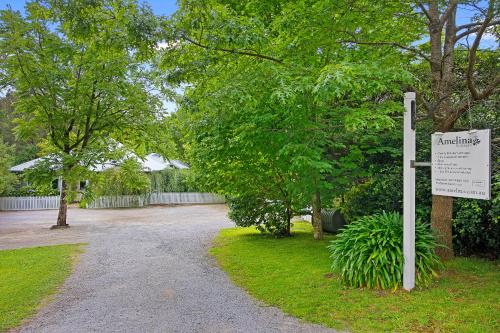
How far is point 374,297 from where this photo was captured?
16.6 feet

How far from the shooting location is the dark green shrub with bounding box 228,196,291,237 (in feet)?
37.6

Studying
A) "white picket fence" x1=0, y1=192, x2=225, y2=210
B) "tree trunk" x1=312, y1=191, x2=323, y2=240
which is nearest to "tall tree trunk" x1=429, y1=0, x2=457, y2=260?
"tree trunk" x1=312, y1=191, x2=323, y2=240

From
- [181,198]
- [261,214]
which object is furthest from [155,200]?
[261,214]

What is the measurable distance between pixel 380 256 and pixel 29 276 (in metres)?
6.33

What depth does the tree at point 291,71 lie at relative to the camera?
5.28 m

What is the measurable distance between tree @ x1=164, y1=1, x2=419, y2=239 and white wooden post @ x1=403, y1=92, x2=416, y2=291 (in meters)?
0.34

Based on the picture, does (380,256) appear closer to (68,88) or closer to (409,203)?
(409,203)

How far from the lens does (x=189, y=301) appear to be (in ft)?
17.6

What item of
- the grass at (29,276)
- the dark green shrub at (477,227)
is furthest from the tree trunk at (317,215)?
the grass at (29,276)

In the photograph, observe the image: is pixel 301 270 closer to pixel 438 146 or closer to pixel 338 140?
pixel 338 140

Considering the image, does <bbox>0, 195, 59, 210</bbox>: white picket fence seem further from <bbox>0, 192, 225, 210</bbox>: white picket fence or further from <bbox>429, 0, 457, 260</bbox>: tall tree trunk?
<bbox>429, 0, 457, 260</bbox>: tall tree trunk

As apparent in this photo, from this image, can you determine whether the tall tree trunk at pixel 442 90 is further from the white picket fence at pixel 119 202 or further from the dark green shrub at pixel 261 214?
the white picket fence at pixel 119 202

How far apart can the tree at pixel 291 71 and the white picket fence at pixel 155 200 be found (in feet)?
59.9

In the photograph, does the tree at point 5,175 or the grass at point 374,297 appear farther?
the tree at point 5,175
